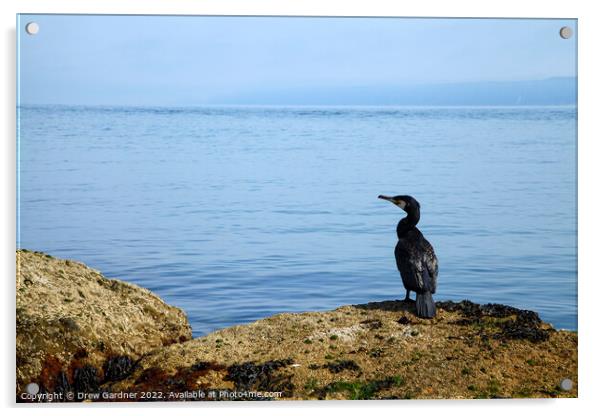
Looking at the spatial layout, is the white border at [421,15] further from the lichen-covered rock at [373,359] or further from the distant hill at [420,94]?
the distant hill at [420,94]

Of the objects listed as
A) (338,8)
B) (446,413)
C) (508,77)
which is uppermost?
(338,8)

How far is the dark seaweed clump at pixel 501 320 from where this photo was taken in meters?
6.73

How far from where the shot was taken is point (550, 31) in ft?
22.4

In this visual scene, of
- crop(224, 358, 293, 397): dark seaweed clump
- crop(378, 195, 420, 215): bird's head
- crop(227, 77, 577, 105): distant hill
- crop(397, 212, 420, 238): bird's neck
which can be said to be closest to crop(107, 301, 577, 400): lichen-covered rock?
crop(224, 358, 293, 397): dark seaweed clump

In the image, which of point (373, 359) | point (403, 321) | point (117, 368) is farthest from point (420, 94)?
point (117, 368)

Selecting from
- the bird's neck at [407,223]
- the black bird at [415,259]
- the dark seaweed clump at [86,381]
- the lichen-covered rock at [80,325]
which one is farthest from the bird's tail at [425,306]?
the dark seaweed clump at [86,381]

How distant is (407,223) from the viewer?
272 inches

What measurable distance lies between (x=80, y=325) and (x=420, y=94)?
9.27 feet

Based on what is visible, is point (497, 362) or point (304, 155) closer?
point (497, 362)

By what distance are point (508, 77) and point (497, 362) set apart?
1.97 metres

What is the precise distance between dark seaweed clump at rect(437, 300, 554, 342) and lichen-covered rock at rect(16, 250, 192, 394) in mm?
1898

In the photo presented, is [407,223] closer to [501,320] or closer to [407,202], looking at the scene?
[407,202]

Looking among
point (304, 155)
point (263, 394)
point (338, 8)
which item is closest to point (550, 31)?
point (338, 8)
